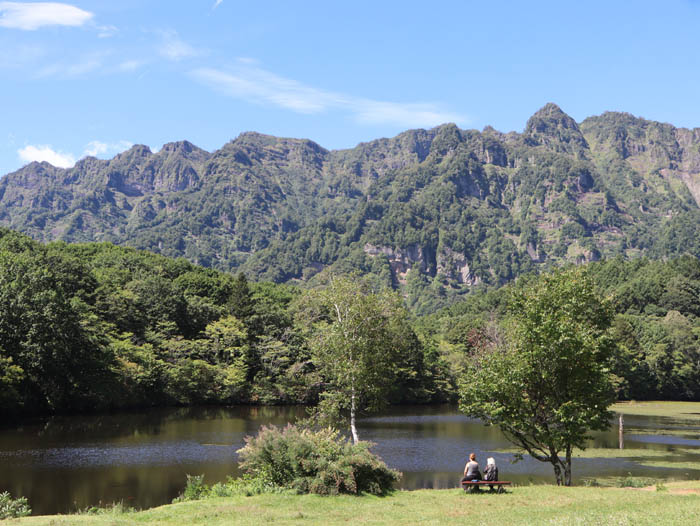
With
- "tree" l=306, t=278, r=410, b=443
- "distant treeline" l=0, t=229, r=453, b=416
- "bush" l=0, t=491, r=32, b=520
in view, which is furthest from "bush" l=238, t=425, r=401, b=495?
"distant treeline" l=0, t=229, r=453, b=416

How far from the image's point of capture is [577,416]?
30.5 metres

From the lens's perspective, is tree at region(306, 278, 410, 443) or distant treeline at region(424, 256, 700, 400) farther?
distant treeline at region(424, 256, 700, 400)

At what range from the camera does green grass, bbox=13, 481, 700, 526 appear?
19.1 meters

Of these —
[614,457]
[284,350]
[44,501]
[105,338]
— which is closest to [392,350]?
[614,457]

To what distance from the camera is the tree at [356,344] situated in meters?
43.4

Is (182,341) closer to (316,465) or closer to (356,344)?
(356,344)

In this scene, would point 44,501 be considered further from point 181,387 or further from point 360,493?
point 181,387

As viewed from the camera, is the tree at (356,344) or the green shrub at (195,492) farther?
→ the tree at (356,344)

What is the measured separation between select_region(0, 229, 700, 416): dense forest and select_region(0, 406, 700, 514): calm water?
5.03m

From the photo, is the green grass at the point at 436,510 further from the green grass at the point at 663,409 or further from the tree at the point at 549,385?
the green grass at the point at 663,409

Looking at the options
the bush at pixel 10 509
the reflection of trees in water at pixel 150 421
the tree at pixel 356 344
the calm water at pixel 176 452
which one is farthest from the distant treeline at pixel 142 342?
the bush at pixel 10 509

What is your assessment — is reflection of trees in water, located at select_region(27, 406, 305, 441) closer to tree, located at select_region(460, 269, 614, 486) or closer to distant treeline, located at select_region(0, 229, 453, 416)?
distant treeline, located at select_region(0, 229, 453, 416)

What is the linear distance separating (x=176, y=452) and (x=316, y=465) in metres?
24.5

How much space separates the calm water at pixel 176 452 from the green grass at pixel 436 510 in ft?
33.5
